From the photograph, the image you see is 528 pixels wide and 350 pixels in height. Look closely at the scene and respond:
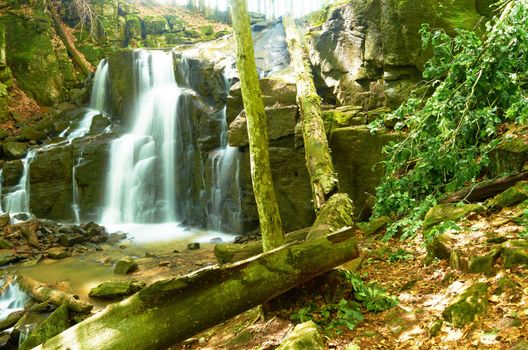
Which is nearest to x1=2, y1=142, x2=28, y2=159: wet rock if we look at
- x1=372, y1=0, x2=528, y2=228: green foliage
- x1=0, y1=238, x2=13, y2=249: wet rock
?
x1=0, y1=238, x2=13, y2=249: wet rock

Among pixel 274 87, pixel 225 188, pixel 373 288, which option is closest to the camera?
pixel 373 288

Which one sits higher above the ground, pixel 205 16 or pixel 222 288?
pixel 205 16

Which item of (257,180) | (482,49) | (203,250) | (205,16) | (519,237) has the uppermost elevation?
(205,16)

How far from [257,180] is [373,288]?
181 centimetres

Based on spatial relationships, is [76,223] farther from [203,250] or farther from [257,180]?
[257,180]

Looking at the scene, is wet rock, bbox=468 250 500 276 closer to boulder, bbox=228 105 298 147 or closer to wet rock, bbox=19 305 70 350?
wet rock, bbox=19 305 70 350

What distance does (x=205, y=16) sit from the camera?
97.8 ft

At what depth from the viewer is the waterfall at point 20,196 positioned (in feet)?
42.9

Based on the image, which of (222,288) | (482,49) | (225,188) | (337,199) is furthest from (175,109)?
(222,288)

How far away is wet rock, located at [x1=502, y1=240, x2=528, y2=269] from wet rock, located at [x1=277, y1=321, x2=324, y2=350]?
163cm

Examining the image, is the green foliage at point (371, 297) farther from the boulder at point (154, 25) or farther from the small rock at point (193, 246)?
the boulder at point (154, 25)

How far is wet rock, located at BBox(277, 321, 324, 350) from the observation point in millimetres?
2309

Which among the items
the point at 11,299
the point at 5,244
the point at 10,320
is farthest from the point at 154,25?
the point at 10,320

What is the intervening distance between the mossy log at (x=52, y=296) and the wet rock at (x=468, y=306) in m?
5.72
